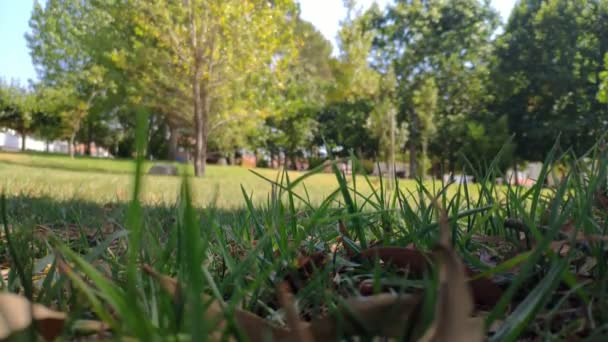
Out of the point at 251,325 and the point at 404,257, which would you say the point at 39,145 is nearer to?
the point at 404,257

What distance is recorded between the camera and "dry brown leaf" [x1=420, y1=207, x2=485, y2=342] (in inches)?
12.0

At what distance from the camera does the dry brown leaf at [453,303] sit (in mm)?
304

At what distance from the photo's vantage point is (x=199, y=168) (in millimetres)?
12883

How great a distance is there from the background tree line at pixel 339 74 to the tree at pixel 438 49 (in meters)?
0.07

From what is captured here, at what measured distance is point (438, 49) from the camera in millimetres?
26328

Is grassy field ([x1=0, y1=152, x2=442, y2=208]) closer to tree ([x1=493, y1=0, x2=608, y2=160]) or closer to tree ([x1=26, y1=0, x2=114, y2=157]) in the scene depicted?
tree ([x1=26, y1=0, x2=114, y2=157])

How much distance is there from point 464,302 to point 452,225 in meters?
0.58

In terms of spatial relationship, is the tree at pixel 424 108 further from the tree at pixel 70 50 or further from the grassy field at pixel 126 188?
the grassy field at pixel 126 188

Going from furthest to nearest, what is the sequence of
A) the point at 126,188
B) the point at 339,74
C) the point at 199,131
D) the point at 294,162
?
the point at 294,162, the point at 339,74, the point at 199,131, the point at 126,188

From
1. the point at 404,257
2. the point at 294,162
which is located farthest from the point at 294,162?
the point at 404,257

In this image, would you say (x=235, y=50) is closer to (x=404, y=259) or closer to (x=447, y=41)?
(x=404, y=259)

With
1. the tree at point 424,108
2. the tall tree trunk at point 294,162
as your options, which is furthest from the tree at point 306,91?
the tree at point 424,108

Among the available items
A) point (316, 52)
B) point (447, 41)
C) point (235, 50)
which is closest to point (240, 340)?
point (235, 50)

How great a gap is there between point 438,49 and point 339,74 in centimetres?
1103
